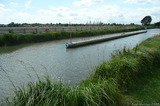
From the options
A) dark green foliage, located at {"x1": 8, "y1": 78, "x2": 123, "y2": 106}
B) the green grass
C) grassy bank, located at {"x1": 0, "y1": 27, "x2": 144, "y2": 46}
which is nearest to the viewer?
dark green foliage, located at {"x1": 8, "y1": 78, "x2": 123, "y2": 106}

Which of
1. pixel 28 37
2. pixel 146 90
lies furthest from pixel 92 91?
pixel 28 37

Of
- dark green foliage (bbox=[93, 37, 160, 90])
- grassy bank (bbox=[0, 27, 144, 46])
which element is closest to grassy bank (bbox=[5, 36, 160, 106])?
dark green foliage (bbox=[93, 37, 160, 90])

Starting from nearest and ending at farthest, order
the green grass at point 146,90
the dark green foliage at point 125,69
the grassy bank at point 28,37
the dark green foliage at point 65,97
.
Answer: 1. the dark green foliage at point 65,97
2. the green grass at point 146,90
3. the dark green foliage at point 125,69
4. the grassy bank at point 28,37

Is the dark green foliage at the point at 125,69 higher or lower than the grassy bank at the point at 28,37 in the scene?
lower

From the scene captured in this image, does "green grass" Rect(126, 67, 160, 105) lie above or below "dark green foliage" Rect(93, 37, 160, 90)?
below

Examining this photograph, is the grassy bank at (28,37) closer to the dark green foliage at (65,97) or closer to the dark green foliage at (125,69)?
the dark green foliage at (125,69)

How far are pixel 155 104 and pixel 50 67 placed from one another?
6.68 metres

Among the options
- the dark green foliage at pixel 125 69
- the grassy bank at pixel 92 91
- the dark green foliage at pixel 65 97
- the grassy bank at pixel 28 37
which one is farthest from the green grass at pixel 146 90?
the grassy bank at pixel 28 37

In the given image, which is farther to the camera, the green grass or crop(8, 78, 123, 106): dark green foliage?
the green grass

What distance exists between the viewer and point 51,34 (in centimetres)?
2189

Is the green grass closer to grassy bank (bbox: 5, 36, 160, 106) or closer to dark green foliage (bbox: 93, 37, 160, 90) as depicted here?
grassy bank (bbox: 5, 36, 160, 106)

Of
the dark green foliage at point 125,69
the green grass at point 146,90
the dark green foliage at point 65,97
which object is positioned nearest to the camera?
the dark green foliage at point 65,97

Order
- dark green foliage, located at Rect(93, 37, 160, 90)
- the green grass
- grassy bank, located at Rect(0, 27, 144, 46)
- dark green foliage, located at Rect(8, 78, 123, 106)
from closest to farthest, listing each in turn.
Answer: dark green foliage, located at Rect(8, 78, 123, 106) < the green grass < dark green foliage, located at Rect(93, 37, 160, 90) < grassy bank, located at Rect(0, 27, 144, 46)

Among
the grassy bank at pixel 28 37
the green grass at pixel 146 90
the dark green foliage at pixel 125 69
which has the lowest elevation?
the green grass at pixel 146 90
